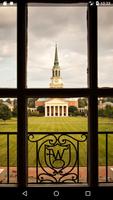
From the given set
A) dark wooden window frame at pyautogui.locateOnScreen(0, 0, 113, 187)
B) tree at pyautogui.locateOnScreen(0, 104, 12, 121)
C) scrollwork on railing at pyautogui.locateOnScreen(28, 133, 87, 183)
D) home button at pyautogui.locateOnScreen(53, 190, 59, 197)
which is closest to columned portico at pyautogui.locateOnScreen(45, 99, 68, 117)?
tree at pyautogui.locateOnScreen(0, 104, 12, 121)

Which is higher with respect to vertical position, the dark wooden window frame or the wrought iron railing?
the dark wooden window frame

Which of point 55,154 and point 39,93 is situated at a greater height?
point 39,93

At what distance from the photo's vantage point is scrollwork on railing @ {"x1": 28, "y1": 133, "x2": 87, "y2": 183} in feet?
8.98

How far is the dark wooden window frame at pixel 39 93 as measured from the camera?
1767mm

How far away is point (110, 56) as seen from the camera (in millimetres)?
2299

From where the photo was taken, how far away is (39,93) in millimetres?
1771

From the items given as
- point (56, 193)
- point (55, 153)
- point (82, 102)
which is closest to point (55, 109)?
point (82, 102)

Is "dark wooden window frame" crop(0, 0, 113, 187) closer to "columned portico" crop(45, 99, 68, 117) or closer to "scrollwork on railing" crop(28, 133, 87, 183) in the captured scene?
"columned portico" crop(45, 99, 68, 117)

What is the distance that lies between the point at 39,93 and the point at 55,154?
4.12ft

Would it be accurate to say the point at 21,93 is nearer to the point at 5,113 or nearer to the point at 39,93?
the point at 39,93

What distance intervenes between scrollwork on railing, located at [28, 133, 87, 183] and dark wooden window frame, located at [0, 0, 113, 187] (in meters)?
0.88

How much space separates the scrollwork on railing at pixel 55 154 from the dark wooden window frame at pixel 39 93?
876 mm

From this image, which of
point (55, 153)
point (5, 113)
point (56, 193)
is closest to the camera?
point (56, 193)

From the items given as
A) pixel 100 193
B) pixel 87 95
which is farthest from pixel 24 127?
pixel 100 193
